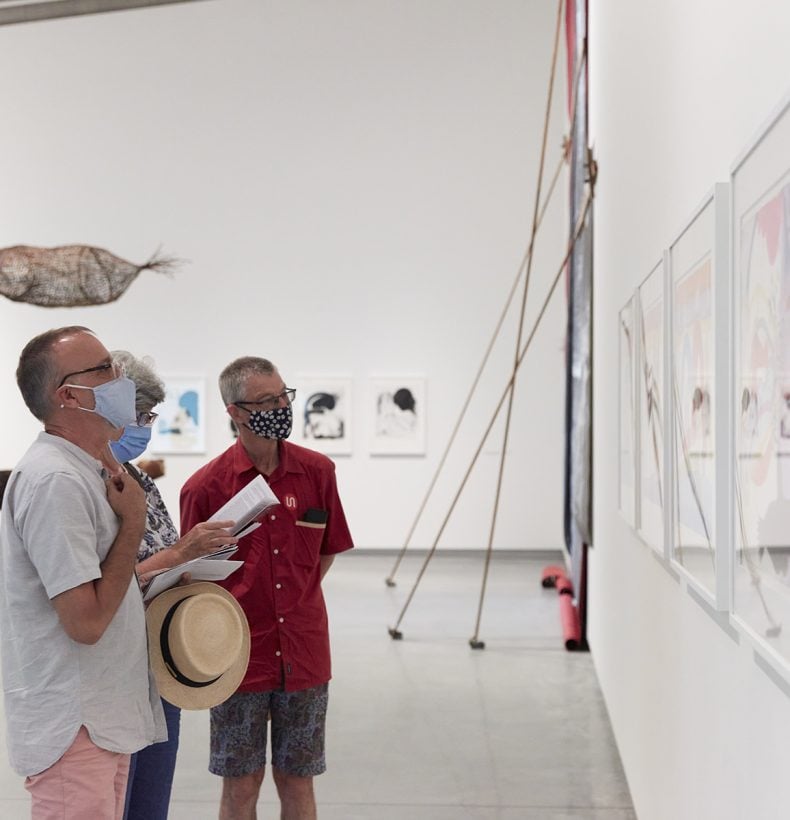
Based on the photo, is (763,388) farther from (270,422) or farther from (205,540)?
(270,422)

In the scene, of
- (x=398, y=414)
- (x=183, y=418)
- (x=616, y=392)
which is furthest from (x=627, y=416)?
(x=183, y=418)

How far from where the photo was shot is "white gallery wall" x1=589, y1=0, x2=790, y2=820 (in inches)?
80.0

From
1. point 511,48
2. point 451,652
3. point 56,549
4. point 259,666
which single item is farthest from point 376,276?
point 56,549

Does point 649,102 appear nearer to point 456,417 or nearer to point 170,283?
point 456,417

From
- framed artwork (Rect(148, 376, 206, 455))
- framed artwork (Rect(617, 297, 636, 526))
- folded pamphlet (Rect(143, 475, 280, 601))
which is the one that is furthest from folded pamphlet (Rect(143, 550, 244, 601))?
framed artwork (Rect(148, 376, 206, 455))

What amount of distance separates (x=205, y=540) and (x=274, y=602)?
0.62 m

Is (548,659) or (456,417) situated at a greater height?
(456,417)

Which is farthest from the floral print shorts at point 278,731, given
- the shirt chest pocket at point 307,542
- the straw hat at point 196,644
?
the straw hat at point 196,644

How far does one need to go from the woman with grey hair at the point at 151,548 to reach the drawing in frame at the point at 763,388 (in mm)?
1299

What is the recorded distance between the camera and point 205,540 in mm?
2734

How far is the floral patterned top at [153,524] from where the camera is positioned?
314cm

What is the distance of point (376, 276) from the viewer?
1380 centimetres

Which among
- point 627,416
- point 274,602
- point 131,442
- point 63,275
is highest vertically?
point 63,275

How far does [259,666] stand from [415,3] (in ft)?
39.8
